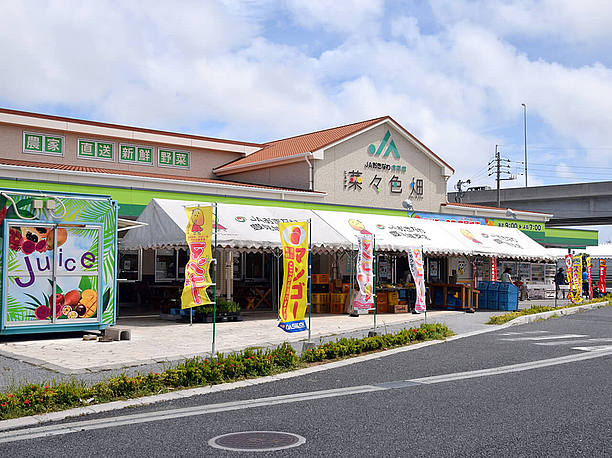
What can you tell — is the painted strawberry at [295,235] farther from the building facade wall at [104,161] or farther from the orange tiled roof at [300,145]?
the building facade wall at [104,161]

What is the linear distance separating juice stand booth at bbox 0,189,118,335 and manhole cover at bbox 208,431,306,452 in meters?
8.31

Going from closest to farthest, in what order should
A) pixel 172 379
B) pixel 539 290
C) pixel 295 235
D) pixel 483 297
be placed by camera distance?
1. pixel 172 379
2. pixel 295 235
3. pixel 483 297
4. pixel 539 290

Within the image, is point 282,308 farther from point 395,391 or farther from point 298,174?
point 298,174

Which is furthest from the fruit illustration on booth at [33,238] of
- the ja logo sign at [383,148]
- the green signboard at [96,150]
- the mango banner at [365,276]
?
the ja logo sign at [383,148]

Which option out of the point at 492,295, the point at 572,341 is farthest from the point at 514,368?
the point at 492,295

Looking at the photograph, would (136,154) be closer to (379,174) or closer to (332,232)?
(379,174)

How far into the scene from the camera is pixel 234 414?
760cm

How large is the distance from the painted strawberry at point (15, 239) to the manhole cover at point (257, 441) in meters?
8.45

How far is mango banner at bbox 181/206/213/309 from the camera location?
12.3 m

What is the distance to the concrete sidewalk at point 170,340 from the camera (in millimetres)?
11141

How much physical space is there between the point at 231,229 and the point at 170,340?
4.53 meters

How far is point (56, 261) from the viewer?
13.8 m

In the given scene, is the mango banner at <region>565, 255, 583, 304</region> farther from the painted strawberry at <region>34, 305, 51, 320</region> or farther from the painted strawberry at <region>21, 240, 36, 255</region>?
the painted strawberry at <region>21, 240, 36, 255</region>

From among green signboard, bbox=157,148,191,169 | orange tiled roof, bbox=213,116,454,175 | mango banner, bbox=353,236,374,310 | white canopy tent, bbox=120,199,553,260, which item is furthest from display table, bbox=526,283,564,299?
mango banner, bbox=353,236,374,310
